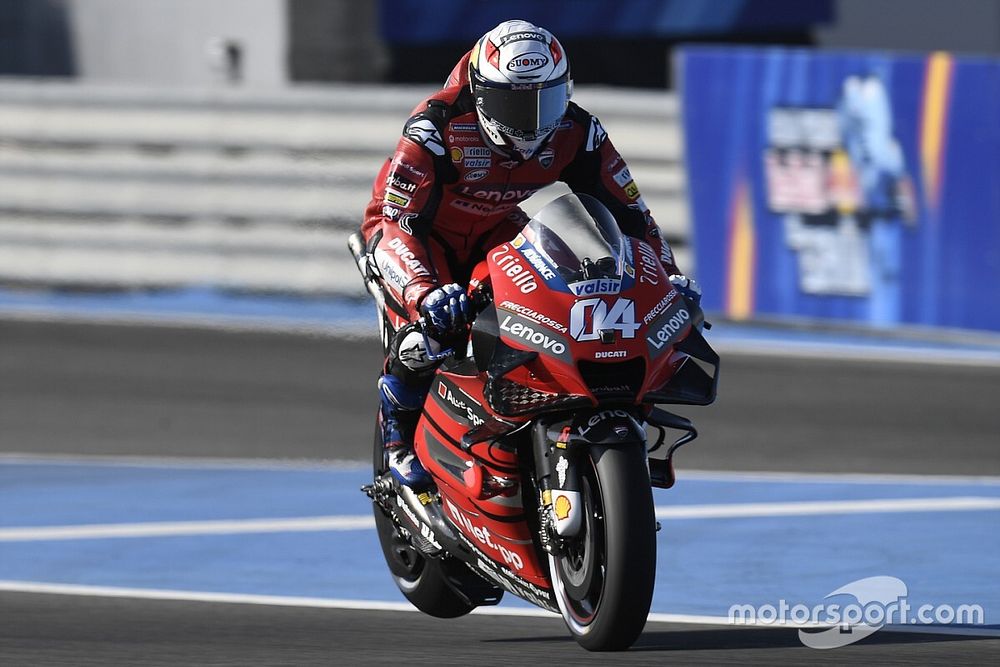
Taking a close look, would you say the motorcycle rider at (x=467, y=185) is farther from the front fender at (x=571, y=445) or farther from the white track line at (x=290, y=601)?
the white track line at (x=290, y=601)

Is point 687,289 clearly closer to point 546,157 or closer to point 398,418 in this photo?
point 546,157

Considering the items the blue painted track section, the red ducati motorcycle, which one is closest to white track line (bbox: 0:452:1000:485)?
the blue painted track section

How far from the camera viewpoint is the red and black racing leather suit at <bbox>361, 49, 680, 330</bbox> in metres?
6.52

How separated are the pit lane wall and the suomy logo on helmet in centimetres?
688

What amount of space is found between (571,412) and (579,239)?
516mm

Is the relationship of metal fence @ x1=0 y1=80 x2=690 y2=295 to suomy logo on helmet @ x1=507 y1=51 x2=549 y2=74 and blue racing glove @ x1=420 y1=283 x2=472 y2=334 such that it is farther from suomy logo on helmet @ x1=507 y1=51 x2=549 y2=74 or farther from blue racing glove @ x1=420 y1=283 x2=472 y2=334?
blue racing glove @ x1=420 y1=283 x2=472 y2=334

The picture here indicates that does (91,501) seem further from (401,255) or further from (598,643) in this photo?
(598,643)

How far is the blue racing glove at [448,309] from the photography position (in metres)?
6.00

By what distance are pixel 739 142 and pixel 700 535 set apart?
564 centimetres

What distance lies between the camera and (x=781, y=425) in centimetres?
1105

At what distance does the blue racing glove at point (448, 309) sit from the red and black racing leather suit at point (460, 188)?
0.26 m

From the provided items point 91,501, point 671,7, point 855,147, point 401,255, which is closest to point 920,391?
point 855,147

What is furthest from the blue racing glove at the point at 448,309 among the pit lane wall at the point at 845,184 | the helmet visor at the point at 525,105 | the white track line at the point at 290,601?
the pit lane wall at the point at 845,184

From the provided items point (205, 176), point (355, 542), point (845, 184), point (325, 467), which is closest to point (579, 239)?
point (355, 542)
